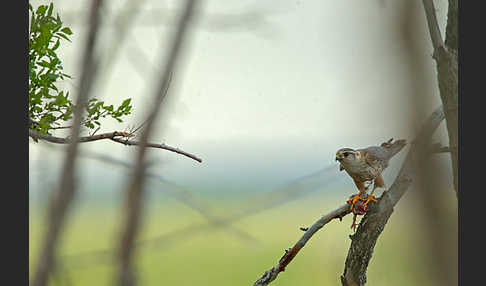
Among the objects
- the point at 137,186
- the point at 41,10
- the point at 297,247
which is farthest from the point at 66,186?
the point at 297,247

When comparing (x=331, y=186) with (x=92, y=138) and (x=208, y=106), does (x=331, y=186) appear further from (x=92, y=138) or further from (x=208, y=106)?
(x=92, y=138)

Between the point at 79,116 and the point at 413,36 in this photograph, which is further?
the point at 413,36

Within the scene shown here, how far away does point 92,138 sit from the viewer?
1.84 metres

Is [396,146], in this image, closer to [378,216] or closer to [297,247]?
[378,216]

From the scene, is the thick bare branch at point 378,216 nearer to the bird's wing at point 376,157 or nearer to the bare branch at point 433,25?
the bird's wing at point 376,157

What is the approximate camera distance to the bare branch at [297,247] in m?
1.92

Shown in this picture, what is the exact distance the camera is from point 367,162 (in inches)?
72.4

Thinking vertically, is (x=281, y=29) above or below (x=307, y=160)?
above

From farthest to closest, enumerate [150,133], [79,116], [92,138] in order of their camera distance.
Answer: [92,138] < [79,116] < [150,133]

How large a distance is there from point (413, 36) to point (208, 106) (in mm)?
628

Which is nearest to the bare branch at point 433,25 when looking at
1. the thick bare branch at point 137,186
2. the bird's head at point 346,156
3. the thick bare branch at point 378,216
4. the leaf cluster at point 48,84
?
the thick bare branch at point 378,216

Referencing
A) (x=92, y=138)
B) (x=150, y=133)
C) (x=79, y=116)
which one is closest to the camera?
(x=150, y=133)

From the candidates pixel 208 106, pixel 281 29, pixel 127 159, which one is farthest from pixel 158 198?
pixel 281 29

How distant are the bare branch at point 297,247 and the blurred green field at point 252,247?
0.02 meters
